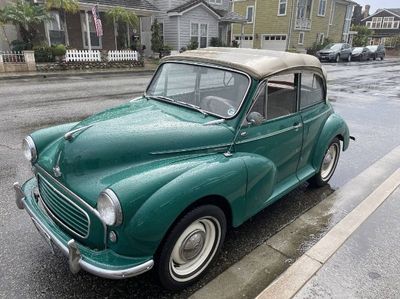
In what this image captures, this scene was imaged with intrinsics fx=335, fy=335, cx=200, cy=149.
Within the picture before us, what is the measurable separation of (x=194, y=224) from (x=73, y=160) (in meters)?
1.06

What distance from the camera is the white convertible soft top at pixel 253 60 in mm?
3215

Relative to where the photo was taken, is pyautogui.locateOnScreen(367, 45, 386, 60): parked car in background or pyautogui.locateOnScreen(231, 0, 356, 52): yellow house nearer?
pyautogui.locateOnScreen(231, 0, 356, 52): yellow house

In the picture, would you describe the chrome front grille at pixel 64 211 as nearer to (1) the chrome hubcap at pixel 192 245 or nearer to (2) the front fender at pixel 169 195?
(2) the front fender at pixel 169 195

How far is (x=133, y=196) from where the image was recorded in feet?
7.40

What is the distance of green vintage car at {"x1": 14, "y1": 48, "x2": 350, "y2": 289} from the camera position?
2291 millimetres

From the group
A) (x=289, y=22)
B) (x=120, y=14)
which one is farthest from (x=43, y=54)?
(x=289, y=22)

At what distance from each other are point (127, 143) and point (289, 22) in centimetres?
3467

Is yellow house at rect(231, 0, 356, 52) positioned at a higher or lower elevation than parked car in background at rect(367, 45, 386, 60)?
higher

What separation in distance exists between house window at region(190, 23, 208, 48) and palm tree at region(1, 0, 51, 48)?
11.3 meters

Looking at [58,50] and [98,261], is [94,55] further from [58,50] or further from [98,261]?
[98,261]

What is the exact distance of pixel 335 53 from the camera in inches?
1200

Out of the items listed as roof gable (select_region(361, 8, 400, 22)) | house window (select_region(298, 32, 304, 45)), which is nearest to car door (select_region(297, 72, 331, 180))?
house window (select_region(298, 32, 304, 45))

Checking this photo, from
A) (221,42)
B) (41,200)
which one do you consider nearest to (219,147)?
(41,200)

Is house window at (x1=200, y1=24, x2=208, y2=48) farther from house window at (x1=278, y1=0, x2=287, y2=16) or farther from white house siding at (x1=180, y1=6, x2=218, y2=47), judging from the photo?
house window at (x1=278, y1=0, x2=287, y2=16)
